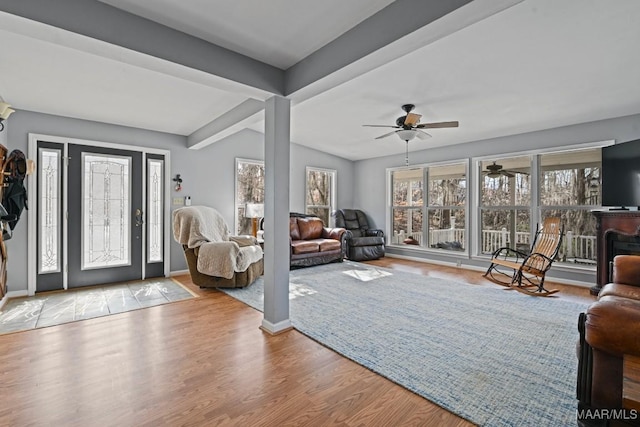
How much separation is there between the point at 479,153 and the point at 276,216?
174 inches

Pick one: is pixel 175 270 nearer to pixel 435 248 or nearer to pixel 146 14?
pixel 146 14

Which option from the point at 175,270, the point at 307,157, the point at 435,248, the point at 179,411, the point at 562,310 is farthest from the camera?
the point at 307,157

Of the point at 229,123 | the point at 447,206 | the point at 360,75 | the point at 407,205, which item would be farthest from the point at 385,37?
the point at 407,205

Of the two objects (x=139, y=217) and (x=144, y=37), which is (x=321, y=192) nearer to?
(x=139, y=217)

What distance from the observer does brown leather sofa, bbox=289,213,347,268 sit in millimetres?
5617

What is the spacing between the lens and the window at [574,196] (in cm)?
458

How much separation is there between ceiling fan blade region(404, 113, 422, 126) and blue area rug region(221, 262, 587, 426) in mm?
2262

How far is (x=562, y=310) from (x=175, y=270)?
5.38 meters

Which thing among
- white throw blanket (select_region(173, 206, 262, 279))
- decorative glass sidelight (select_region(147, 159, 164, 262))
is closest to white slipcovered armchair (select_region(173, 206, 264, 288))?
white throw blanket (select_region(173, 206, 262, 279))

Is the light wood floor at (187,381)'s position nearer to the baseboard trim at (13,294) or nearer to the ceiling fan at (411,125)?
the baseboard trim at (13,294)

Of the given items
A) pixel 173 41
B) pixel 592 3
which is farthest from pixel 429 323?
pixel 173 41

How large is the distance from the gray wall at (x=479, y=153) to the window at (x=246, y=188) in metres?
2.79

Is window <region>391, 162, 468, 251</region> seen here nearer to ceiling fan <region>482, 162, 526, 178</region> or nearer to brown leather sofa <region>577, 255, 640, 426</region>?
ceiling fan <region>482, 162, 526, 178</region>

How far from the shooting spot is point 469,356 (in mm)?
2338
